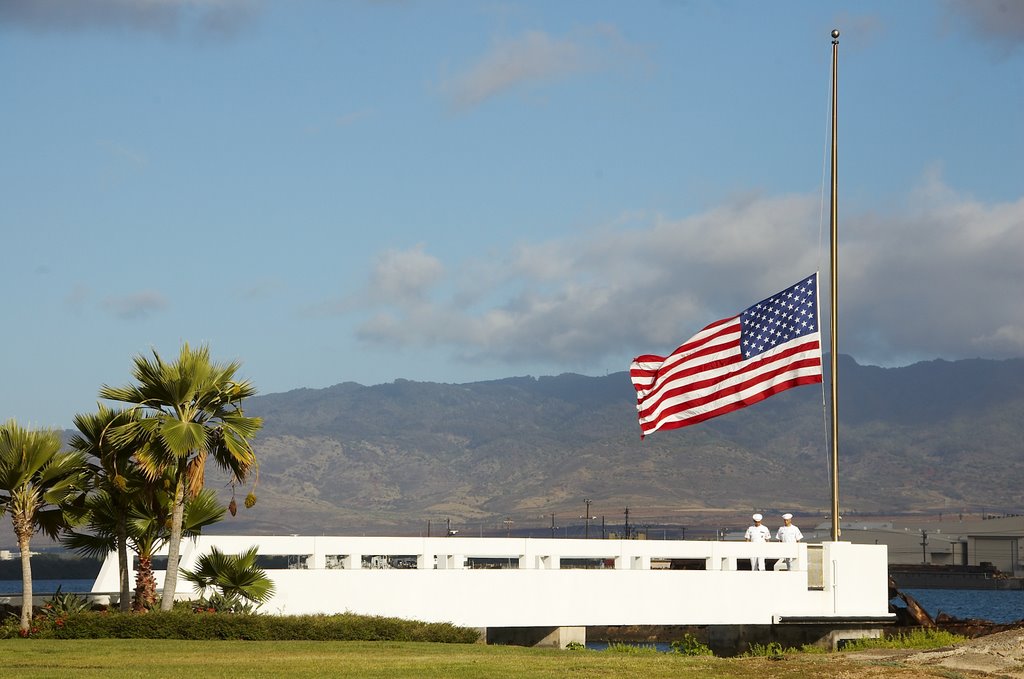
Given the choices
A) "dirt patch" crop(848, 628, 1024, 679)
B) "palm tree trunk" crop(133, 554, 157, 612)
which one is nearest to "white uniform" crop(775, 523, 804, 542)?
"dirt patch" crop(848, 628, 1024, 679)

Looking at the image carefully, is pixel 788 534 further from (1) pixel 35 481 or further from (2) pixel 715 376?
(1) pixel 35 481

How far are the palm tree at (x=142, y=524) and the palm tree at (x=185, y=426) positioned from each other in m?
0.49

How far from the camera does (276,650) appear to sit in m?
24.0

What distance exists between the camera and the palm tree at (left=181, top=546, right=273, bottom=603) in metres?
29.2

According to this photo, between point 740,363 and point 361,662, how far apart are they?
1220cm

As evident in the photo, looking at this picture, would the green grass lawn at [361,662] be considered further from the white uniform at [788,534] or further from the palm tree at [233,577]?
the white uniform at [788,534]

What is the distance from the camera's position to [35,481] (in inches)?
1156

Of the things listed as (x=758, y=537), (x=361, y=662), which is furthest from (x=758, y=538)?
(x=361, y=662)

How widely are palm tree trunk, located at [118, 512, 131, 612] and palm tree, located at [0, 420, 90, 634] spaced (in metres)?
1.05

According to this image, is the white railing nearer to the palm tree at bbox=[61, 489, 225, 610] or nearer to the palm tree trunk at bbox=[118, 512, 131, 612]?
the palm tree at bbox=[61, 489, 225, 610]

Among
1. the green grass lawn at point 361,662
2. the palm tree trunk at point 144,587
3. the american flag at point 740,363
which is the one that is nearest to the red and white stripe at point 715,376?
the american flag at point 740,363

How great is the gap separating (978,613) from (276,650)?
12346 cm

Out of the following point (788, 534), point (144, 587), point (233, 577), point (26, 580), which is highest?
point (788, 534)

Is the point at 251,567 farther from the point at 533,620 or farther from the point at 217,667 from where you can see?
the point at 217,667
